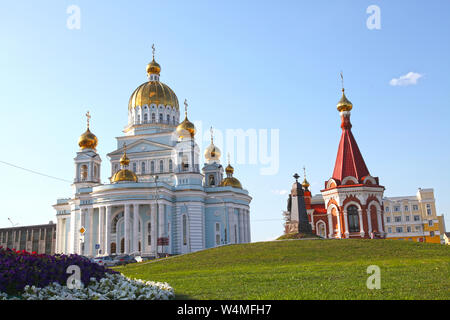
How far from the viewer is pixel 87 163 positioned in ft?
180

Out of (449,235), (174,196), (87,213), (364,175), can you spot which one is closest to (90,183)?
(87,213)

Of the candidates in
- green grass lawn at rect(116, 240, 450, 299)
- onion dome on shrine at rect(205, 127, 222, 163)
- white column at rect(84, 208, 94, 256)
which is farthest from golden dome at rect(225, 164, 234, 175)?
green grass lawn at rect(116, 240, 450, 299)

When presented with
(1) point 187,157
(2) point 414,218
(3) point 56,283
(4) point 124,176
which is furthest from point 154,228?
(2) point 414,218

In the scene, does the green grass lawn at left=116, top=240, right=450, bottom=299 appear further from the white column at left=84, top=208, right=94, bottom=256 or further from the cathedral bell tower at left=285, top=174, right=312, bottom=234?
the white column at left=84, top=208, right=94, bottom=256

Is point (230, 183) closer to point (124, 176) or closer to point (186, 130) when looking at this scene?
point (186, 130)

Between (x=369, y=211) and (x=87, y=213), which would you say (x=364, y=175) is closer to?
(x=369, y=211)

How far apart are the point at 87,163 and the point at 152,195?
39.3ft

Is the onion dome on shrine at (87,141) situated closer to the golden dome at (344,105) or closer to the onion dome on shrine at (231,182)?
the onion dome on shrine at (231,182)

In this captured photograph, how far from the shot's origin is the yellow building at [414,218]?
75.4 m

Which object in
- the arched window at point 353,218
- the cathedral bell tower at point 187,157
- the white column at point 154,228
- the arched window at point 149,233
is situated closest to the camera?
the arched window at point 353,218

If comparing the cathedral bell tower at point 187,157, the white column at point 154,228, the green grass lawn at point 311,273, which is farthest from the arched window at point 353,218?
the white column at point 154,228

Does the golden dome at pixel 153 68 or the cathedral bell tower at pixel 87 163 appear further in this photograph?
the golden dome at pixel 153 68
